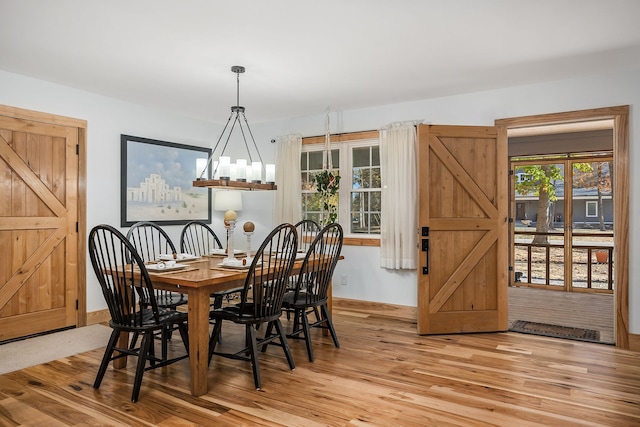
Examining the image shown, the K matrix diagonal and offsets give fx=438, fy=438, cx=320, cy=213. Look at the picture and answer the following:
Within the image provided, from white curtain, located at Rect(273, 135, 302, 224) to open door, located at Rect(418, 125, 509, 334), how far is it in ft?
6.15

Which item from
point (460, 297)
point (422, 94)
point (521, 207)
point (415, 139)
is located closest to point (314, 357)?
point (460, 297)

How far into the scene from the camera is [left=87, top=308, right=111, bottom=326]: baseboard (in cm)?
460

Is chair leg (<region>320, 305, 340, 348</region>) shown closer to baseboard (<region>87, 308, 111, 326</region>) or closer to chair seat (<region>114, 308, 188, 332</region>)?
chair seat (<region>114, 308, 188, 332</region>)

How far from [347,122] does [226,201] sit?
6.51ft

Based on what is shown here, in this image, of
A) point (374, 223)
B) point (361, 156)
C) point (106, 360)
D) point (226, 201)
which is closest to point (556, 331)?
point (374, 223)

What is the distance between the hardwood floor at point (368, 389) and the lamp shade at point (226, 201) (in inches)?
96.3

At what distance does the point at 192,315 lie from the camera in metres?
2.83

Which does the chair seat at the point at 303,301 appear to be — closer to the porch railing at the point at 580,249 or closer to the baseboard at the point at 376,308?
the baseboard at the point at 376,308

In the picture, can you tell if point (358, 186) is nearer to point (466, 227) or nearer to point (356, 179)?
point (356, 179)

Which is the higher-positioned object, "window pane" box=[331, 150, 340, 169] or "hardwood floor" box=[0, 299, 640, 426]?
"window pane" box=[331, 150, 340, 169]

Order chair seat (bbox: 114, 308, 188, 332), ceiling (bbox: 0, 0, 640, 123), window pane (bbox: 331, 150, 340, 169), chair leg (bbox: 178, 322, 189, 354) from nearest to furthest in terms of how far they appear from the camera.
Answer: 1. ceiling (bbox: 0, 0, 640, 123)
2. chair seat (bbox: 114, 308, 188, 332)
3. chair leg (bbox: 178, 322, 189, 354)
4. window pane (bbox: 331, 150, 340, 169)

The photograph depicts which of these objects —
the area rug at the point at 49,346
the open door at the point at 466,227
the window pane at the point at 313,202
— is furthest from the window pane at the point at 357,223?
the area rug at the point at 49,346

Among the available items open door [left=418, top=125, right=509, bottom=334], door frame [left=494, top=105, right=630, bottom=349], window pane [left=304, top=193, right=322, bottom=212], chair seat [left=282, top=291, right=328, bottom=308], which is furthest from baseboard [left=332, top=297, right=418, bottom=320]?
door frame [left=494, top=105, right=630, bottom=349]

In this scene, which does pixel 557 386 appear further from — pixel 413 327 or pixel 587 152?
pixel 587 152
